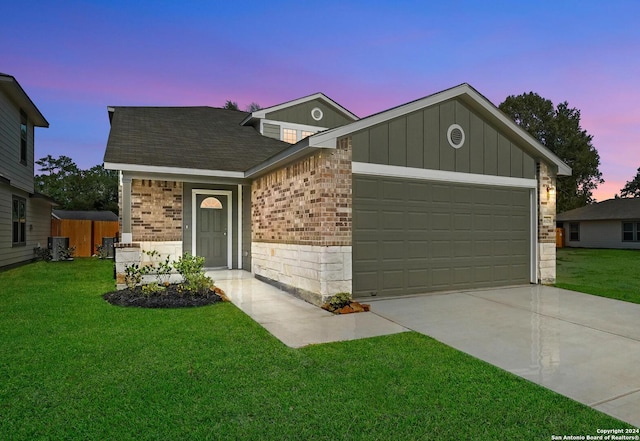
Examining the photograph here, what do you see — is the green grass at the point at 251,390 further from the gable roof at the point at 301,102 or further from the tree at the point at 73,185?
the tree at the point at 73,185

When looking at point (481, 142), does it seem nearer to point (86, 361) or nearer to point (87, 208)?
point (86, 361)

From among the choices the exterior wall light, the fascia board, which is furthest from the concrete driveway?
the fascia board

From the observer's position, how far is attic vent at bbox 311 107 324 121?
52.5 ft

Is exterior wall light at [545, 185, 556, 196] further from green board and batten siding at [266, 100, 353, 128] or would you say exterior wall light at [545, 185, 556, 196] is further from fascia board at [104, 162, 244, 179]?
green board and batten siding at [266, 100, 353, 128]

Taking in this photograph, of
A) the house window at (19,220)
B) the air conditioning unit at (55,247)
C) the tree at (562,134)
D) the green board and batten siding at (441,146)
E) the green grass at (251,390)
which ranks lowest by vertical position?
Result: the green grass at (251,390)

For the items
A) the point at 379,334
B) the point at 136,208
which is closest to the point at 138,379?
the point at 379,334

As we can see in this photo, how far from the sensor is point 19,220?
47.6 ft

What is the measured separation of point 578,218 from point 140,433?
33713 millimetres

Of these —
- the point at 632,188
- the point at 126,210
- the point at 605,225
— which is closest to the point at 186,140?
the point at 126,210

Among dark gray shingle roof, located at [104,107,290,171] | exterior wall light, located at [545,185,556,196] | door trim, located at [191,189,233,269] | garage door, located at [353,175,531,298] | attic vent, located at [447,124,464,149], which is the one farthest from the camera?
door trim, located at [191,189,233,269]

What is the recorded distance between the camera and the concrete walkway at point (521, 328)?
3.59m

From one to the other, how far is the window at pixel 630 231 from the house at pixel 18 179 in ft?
112

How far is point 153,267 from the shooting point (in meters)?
8.79

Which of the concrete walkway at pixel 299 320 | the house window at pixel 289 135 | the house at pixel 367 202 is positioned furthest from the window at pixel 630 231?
the concrete walkway at pixel 299 320
